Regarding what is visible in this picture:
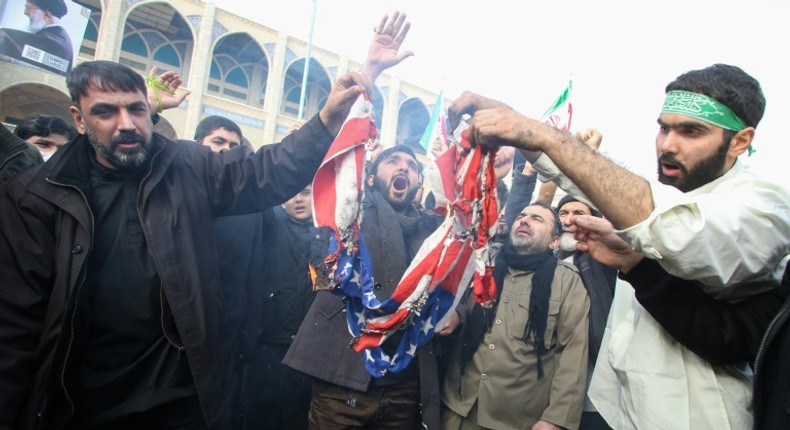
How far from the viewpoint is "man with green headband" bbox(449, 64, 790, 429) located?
3.75 ft

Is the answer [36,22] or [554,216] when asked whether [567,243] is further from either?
[36,22]

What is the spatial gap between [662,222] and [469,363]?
1824 mm

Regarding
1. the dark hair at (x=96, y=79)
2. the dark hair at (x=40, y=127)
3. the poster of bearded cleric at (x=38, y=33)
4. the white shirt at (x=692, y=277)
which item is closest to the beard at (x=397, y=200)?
the white shirt at (x=692, y=277)

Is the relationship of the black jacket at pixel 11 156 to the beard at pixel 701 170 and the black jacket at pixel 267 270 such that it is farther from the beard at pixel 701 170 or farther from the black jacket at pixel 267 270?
the beard at pixel 701 170

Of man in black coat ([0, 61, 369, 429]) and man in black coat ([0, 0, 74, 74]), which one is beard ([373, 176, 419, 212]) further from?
man in black coat ([0, 0, 74, 74])

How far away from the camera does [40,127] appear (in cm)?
341

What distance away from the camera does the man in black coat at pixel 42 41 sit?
4.21 meters

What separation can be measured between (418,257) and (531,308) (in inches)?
43.3

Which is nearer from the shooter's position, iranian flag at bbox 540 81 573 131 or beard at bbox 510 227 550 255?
beard at bbox 510 227 550 255

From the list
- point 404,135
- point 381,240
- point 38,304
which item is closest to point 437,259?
point 381,240

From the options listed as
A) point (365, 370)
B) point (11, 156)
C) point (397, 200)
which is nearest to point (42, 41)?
point (11, 156)

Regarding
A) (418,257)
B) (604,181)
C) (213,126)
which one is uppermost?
(604,181)

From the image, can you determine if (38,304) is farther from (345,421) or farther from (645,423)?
(645,423)

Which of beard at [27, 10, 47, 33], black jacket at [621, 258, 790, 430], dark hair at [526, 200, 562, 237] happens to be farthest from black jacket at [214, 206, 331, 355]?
beard at [27, 10, 47, 33]
